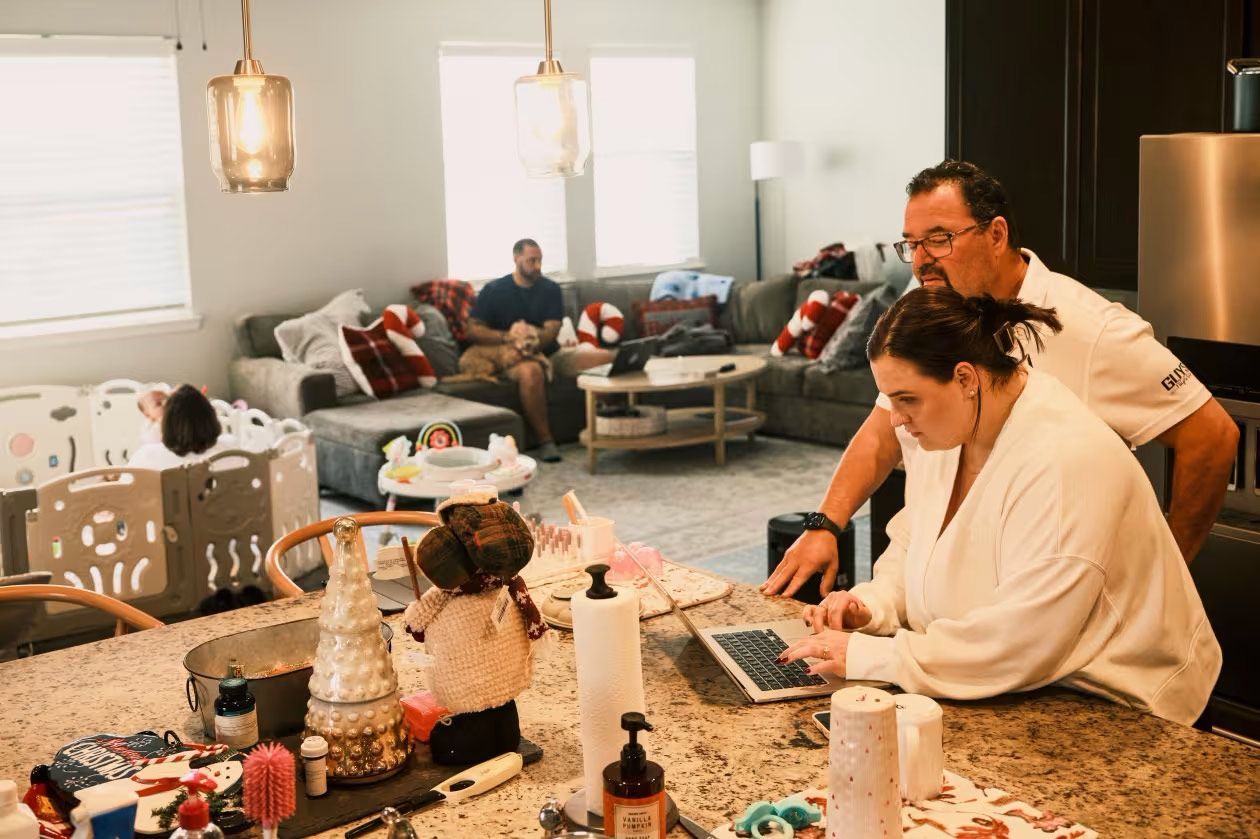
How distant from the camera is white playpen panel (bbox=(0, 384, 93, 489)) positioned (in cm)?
614

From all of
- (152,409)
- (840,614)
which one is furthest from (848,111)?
(840,614)

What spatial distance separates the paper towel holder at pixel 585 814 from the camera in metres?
1.63

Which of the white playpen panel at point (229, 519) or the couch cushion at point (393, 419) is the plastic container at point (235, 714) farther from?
the couch cushion at point (393, 419)

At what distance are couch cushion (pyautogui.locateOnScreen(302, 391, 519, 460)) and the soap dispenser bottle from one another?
5268mm

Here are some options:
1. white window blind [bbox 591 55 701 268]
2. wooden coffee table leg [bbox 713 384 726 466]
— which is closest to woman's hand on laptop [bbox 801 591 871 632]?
wooden coffee table leg [bbox 713 384 726 466]

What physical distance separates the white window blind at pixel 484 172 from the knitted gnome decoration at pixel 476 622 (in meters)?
6.99

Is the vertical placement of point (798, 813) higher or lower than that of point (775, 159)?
lower

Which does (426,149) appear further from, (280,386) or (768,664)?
(768,664)

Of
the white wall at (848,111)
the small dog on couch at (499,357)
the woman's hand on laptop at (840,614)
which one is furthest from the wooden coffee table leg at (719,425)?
the woman's hand on laptop at (840,614)

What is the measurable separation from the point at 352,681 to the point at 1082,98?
2844mm

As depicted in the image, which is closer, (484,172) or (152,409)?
(152,409)

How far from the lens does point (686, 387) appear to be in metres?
7.44

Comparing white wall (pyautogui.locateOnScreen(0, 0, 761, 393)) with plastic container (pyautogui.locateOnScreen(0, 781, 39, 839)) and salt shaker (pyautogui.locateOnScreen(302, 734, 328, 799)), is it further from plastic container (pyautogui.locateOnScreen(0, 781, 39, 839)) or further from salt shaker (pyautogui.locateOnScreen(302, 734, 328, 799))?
plastic container (pyautogui.locateOnScreen(0, 781, 39, 839))

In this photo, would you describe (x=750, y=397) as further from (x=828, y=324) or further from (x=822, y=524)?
(x=822, y=524)
